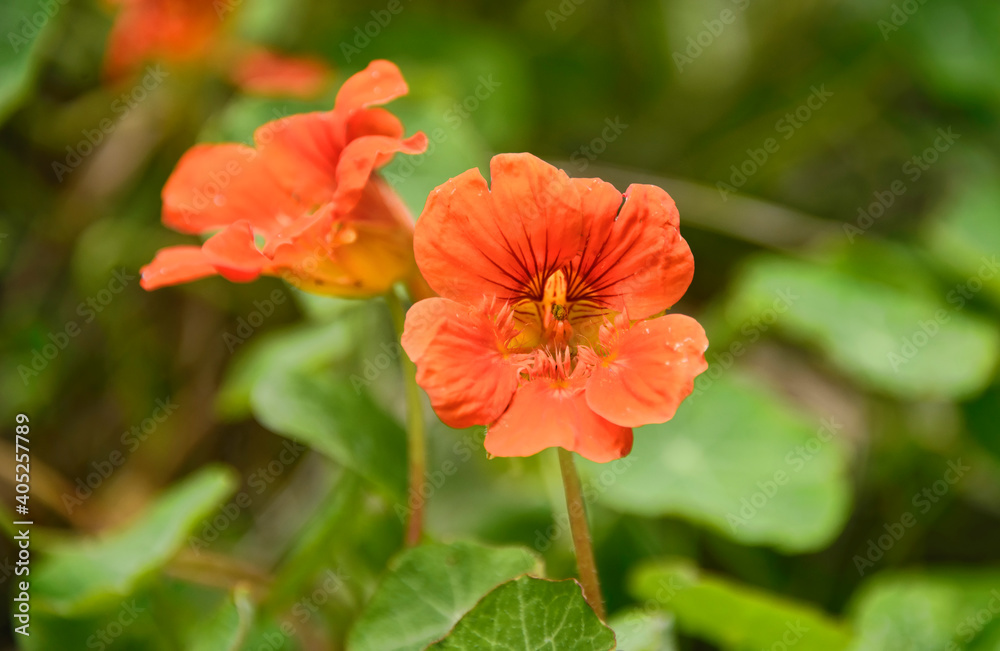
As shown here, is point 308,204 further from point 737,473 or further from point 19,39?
point 737,473

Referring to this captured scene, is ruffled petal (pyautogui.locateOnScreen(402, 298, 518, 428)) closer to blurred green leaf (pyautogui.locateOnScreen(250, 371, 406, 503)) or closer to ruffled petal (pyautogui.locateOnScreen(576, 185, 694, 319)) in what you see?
ruffled petal (pyautogui.locateOnScreen(576, 185, 694, 319))

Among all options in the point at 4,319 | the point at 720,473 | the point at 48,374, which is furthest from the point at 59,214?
the point at 720,473

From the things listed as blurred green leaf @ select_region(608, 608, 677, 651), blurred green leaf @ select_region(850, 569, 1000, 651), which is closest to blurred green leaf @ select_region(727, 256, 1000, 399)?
blurred green leaf @ select_region(850, 569, 1000, 651)

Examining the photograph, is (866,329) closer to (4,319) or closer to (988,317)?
(988,317)

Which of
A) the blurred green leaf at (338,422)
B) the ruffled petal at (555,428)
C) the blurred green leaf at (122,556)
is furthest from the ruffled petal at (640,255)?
the blurred green leaf at (122,556)

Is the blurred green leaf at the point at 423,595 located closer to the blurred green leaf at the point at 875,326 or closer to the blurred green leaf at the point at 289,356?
the blurred green leaf at the point at 289,356
